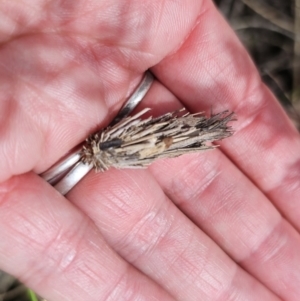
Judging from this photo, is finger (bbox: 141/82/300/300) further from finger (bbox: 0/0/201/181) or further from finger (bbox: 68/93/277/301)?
finger (bbox: 0/0/201/181)

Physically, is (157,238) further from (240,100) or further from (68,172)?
(240,100)

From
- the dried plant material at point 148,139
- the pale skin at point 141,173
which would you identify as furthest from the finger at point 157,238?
the dried plant material at point 148,139

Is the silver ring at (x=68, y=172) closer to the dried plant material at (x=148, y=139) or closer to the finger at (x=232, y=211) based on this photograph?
the dried plant material at (x=148, y=139)

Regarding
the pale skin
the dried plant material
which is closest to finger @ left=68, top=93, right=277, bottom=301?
the pale skin

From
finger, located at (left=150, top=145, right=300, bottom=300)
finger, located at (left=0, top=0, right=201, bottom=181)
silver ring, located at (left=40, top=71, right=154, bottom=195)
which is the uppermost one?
finger, located at (left=0, top=0, right=201, bottom=181)

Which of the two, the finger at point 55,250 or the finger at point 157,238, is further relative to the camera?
the finger at point 157,238

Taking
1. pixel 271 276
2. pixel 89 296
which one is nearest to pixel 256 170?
pixel 271 276
